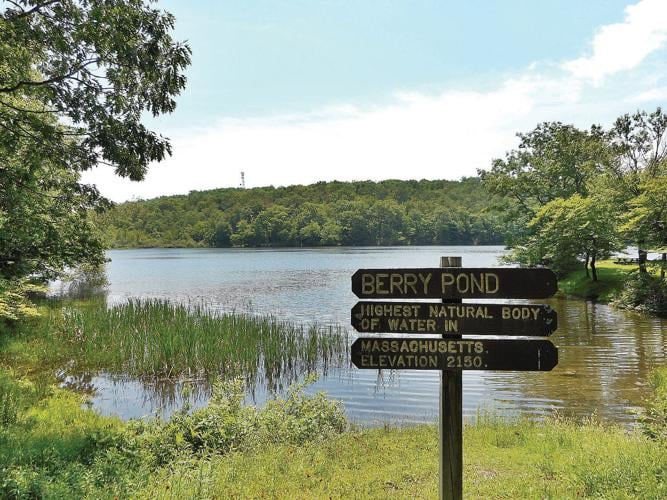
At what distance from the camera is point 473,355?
353cm

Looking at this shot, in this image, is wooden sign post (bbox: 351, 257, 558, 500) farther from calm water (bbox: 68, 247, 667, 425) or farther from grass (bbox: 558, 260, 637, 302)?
grass (bbox: 558, 260, 637, 302)

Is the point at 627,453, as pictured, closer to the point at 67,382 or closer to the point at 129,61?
the point at 129,61

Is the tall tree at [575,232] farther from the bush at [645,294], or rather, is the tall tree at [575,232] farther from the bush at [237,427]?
the bush at [237,427]

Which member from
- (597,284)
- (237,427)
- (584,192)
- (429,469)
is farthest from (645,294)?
(237,427)

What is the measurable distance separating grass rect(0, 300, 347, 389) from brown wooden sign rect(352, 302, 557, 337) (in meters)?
8.74

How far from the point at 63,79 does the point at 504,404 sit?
9476 millimetres

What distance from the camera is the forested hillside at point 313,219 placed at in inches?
5394

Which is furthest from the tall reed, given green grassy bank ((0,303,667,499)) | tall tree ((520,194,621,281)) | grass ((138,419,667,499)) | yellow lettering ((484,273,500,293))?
tall tree ((520,194,621,281))

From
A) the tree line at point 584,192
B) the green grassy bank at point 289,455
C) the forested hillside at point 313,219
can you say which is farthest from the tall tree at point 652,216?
the forested hillside at point 313,219

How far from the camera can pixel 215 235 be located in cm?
14362

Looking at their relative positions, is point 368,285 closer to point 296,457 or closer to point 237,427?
point 296,457

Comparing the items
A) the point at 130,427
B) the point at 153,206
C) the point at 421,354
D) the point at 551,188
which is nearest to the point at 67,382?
the point at 130,427

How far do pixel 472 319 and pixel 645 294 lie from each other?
2270 centimetres

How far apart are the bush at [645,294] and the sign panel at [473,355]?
69.9ft
